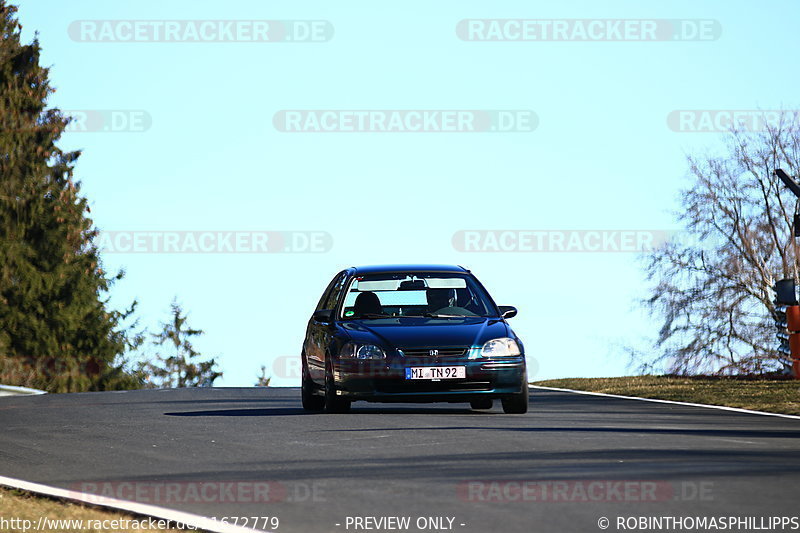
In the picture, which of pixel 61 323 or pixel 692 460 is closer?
pixel 692 460

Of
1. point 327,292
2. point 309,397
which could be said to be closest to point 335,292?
point 327,292

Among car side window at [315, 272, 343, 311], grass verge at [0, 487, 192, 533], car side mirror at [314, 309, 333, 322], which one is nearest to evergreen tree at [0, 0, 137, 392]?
car side window at [315, 272, 343, 311]

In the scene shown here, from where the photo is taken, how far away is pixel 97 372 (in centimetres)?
5128

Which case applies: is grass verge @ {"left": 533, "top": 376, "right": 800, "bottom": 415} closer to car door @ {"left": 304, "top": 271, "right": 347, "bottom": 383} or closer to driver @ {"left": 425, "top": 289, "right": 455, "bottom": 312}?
driver @ {"left": 425, "top": 289, "right": 455, "bottom": 312}

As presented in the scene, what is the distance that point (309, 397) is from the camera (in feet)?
54.6

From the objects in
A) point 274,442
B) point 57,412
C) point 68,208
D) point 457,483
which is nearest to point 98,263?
point 68,208

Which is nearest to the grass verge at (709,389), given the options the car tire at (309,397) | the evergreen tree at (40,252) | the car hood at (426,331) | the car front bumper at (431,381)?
the car front bumper at (431,381)

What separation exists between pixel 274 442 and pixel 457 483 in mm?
3603

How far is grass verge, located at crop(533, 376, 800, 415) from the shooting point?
1734 cm

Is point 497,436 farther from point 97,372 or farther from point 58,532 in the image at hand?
point 97,372

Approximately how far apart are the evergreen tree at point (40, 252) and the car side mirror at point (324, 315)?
105ft

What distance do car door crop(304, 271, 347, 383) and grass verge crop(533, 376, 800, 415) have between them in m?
5.11

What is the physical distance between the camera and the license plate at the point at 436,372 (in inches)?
579

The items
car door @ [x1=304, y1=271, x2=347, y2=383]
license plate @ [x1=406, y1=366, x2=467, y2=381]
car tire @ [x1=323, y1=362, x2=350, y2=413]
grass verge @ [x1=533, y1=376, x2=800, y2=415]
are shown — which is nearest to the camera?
license plate @ [x1=406, y1=366, x2=467, y2=381]
